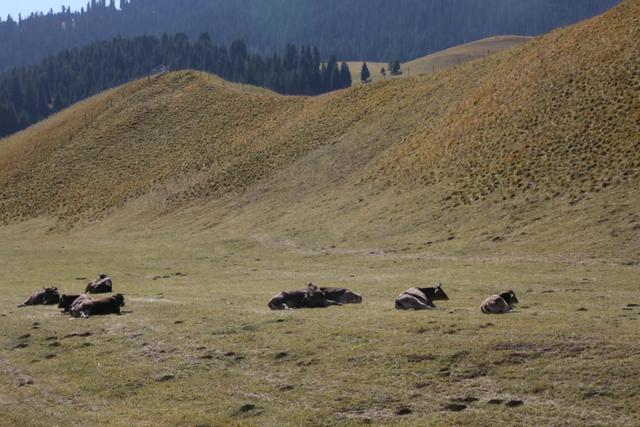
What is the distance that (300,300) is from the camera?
85.0ft

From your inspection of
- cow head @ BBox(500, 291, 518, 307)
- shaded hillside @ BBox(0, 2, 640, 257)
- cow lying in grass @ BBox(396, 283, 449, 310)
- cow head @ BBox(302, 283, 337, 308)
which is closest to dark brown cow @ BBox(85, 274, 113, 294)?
cow head @ BBox(302, 283, 337, 308)

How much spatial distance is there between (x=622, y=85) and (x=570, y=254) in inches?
1205

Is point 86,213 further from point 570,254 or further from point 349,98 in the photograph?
point 570,254

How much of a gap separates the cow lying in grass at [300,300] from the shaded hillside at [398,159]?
18.1m

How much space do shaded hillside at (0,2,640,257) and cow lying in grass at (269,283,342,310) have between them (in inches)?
711

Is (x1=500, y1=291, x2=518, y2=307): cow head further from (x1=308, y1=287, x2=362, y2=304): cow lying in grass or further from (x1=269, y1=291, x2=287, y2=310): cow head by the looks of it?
(x1=269, y1=291, x2=287, y2=310): cow head

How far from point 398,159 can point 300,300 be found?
5108 cm

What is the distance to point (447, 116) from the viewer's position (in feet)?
271

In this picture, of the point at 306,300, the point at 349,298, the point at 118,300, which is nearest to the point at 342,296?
the point at 349,298

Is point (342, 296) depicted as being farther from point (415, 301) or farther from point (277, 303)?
point (415, 301)

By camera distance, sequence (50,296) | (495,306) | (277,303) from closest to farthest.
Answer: (495,306) → (277,303) → (50,296)

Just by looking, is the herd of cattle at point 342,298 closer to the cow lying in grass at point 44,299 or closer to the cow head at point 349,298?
the cow head at point 349,298

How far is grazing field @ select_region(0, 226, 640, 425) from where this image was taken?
49.9 ft

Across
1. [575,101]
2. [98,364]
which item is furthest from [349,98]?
[98,364]
